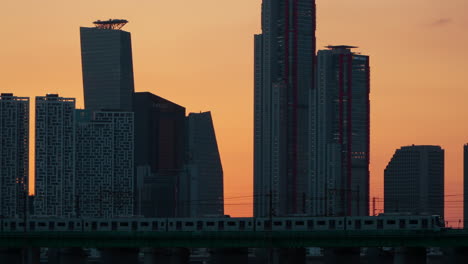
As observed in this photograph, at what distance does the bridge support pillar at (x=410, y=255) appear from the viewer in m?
163

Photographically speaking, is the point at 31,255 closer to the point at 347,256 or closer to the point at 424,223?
the point at 347,256

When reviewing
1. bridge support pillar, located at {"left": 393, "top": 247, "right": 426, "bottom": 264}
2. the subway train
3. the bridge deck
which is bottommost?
bridge support pillar, located at {"left": 393, "top": 247, "right": 426, "bottom": 264}

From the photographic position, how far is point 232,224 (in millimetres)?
174375

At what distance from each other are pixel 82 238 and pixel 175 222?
48.8ft

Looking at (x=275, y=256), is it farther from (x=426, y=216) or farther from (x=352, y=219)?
(x=426, y=216)

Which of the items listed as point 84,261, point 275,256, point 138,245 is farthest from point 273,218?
point 84,261

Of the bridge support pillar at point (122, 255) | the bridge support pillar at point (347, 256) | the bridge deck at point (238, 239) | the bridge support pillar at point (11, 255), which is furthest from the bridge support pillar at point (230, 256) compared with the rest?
the bridge support pillar at point (11, 255)

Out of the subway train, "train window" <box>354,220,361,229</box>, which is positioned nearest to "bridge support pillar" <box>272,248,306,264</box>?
the subway train

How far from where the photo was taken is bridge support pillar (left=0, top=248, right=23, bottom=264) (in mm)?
184625

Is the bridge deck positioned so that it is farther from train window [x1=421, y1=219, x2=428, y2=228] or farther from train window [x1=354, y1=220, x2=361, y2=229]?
train window [x1=354, y1=220, x2=361, y2=229]

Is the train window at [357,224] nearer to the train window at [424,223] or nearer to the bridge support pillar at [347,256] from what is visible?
the train window at [424,223]

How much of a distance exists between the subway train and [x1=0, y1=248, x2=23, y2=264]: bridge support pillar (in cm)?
374

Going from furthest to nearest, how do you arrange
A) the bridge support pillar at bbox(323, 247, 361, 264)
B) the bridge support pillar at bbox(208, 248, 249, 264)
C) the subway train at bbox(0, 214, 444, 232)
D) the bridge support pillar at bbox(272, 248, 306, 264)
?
the bridge support pillar at bbox(323, 247, 361, 264) < the bridge support pillar at bbox(208, 248, 249, 264) < the bridge support pillar at bbox(272, 248, 306, 264) < the subway train at bbox(0, 214, 444, 232)

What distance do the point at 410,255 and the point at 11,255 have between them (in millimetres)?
66313
